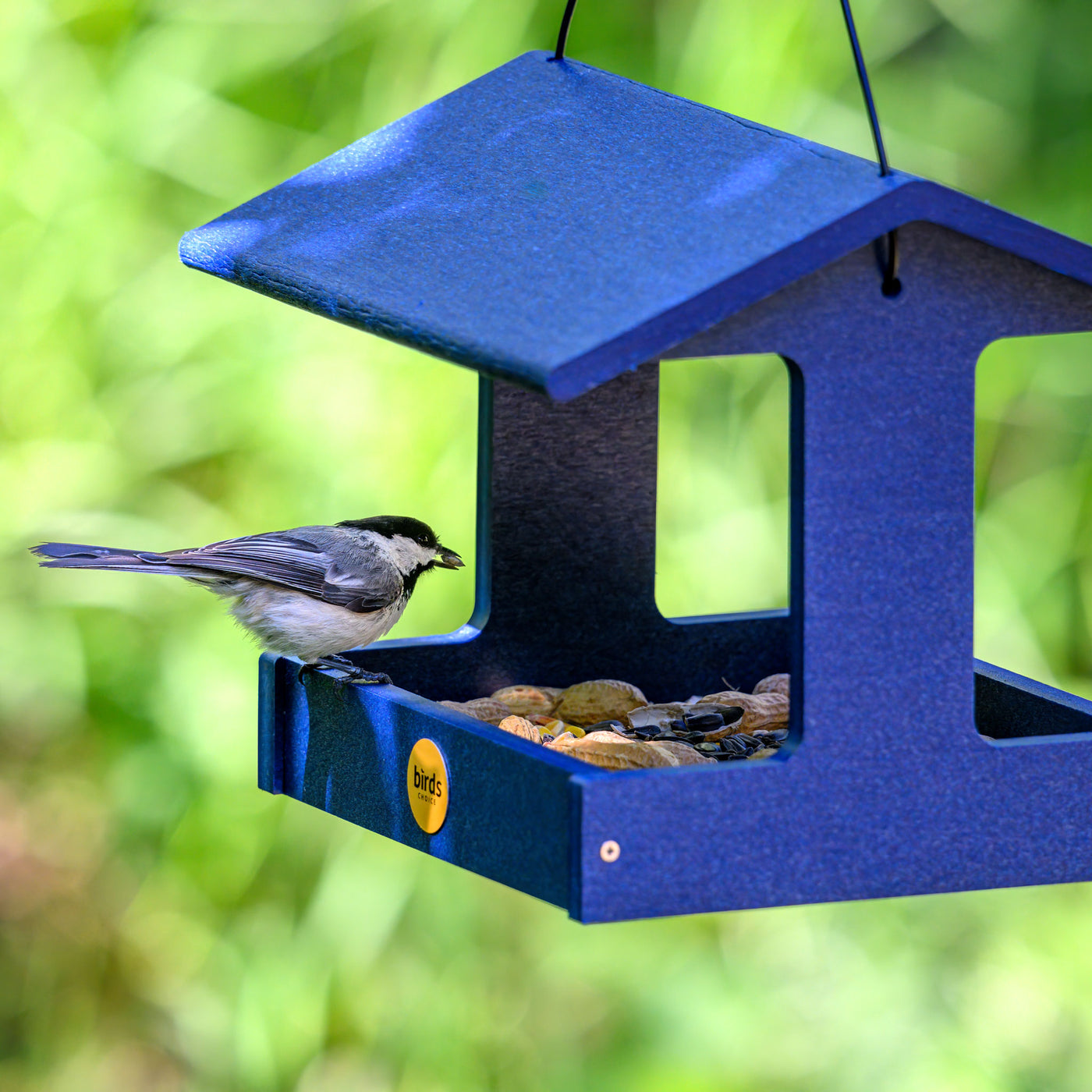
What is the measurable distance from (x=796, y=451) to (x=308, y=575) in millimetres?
975

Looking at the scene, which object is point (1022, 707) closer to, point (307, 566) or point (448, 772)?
point (448, 772)

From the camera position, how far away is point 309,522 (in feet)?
14.3

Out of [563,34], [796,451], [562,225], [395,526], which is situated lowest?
[395,526]

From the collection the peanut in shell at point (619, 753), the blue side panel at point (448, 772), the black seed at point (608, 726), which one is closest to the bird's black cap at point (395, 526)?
the blue side panel at point (448, 772)

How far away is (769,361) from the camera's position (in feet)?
14.6

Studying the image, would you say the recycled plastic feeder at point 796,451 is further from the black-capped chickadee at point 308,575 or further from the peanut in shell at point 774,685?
the peanut in shell at point 774,685

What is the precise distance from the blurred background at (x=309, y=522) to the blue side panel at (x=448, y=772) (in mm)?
1455

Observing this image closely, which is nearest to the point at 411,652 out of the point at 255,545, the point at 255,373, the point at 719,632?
the point at 255,545

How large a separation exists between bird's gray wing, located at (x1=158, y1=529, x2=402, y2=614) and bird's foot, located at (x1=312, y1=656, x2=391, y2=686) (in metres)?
0.09

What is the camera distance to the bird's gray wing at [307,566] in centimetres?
286

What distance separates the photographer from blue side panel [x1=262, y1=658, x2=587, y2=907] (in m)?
2.22

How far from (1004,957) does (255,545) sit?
2202 mm

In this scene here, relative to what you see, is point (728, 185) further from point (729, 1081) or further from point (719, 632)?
point (729, 1081)

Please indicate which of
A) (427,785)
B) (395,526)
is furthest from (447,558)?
(427,785)
